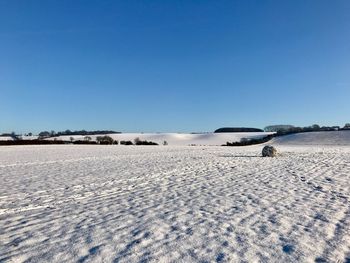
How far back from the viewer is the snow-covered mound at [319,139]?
230 feet

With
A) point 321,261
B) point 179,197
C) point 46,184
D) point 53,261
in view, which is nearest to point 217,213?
point 179,197

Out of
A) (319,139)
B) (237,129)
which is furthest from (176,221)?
(237,129)

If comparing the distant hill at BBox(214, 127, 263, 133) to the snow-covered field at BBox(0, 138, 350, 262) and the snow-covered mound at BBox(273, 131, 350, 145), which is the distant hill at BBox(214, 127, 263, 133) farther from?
the snow-covered field at BBox(0, 138, 350, 262)

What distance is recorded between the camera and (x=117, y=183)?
14.0 metres

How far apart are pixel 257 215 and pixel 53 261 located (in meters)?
4.82

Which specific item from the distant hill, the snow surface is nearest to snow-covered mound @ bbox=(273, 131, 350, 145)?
the snow surface

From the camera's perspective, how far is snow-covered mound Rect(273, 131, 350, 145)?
7000cm

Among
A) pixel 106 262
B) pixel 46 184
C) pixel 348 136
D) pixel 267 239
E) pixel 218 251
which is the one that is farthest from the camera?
pixel 348 136

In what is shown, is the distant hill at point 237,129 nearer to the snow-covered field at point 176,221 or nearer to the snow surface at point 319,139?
the snow surface at point 319,139

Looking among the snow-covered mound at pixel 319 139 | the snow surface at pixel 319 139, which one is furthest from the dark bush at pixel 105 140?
the snow-covered mound at pixel 319 139

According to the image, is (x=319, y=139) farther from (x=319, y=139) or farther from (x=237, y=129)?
(x=237, y=129)

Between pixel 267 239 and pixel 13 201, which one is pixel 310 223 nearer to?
pixel 267 239

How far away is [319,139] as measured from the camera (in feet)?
246

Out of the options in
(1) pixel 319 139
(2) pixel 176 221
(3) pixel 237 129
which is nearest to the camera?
(2) pixel 176 221
